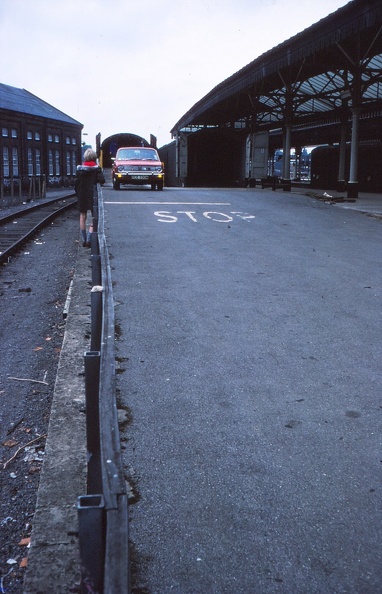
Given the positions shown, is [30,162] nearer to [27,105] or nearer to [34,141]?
[34,141]

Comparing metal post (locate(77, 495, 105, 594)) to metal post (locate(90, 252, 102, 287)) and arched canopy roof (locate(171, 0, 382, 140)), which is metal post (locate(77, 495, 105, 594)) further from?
arched canopy roof (locate(171, 0, 382, 140))

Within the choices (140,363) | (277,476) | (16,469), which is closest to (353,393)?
(277,476)

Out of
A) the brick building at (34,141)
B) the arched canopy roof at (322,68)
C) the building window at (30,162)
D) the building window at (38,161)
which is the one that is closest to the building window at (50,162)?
the brick building at (34,141)

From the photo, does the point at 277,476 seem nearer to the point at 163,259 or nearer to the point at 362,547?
the point at 362,547

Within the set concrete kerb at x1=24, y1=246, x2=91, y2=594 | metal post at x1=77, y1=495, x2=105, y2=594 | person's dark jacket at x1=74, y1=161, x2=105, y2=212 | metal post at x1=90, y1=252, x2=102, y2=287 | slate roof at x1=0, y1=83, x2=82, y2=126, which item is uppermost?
slate roof at x1=0, y1=83, x2=82, y2=126

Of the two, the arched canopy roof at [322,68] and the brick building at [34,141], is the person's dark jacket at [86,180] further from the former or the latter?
the brick building at [34,141]

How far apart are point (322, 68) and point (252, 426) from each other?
70.3ft

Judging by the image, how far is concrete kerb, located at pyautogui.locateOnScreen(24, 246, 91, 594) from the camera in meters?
2.37

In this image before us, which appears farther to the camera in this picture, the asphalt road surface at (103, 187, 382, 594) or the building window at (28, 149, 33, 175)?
the building window at (28, 149, 33, 175)

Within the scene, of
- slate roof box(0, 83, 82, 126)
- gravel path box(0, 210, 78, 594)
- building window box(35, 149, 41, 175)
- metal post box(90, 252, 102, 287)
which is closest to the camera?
gravel path box(0, 210, 78, 594)

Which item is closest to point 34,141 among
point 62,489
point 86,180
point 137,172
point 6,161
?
point 6,161

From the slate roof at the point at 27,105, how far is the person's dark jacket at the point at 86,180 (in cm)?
4183

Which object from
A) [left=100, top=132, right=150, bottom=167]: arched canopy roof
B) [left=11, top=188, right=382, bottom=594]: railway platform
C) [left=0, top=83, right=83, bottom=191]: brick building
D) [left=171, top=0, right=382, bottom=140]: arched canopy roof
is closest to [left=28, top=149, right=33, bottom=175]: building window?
[left=0, top=83, right=83, bottom=191]: brick building

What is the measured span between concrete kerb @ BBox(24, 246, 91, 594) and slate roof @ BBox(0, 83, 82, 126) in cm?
4943
